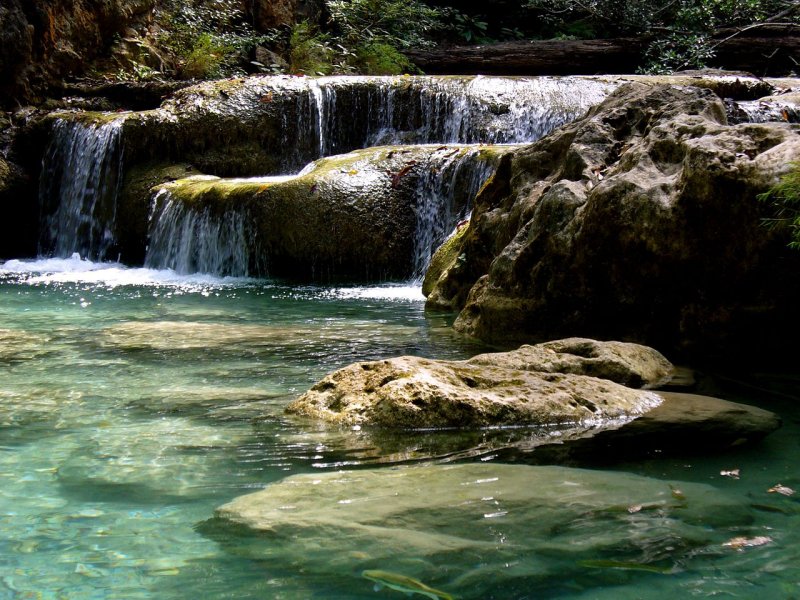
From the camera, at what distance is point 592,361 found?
4.48 metres

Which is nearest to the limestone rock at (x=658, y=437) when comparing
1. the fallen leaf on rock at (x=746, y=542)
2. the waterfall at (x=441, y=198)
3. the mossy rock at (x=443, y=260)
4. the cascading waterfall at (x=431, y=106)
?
the fallen leaf on rock at (x=746, y=542)

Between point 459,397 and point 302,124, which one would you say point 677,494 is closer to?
point 459,397

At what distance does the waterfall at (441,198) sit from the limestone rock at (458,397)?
6.57 metres

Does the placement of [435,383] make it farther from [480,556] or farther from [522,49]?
[522,49]

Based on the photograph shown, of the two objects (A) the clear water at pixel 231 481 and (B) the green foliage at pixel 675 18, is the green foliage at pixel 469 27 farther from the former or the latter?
(A) the clear water at pixel 231 481

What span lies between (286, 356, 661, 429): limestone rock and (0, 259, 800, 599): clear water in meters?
0.14

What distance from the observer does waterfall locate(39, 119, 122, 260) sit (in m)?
12.9

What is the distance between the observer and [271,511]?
260 cm

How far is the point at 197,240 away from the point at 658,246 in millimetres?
7423

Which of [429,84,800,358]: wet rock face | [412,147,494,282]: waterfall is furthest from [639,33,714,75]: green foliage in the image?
[429,84,800,358]: wet rock face

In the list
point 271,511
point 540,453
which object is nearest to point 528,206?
point 540,453

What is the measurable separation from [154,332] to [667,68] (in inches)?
560

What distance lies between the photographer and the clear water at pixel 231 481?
2.25 metres

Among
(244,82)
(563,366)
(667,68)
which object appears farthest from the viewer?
(667,68)
